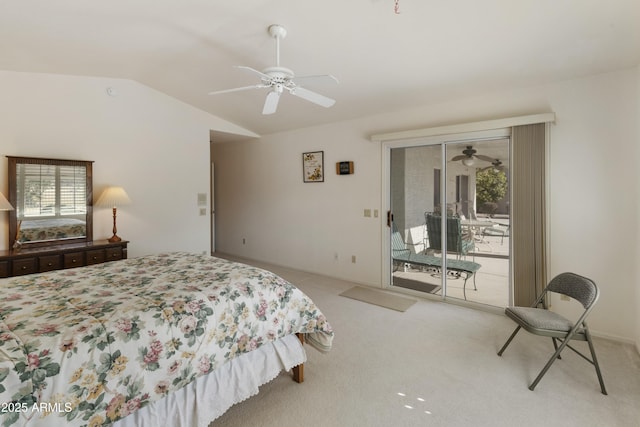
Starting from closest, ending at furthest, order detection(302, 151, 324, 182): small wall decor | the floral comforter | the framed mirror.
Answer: the floral comforter
the framed mirror
detection(302, 151, 324, 182): small wall decor

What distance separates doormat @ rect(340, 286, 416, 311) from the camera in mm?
3551

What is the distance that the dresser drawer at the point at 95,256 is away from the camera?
3.31 metres

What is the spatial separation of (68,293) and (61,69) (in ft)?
9.18

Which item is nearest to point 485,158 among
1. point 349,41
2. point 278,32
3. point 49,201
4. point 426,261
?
point 426,261

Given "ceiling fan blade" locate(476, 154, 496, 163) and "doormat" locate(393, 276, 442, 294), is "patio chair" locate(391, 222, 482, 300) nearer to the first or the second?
"doormat" locate(393, 276, 442, 294)

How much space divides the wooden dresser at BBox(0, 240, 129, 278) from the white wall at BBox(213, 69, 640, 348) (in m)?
2.53

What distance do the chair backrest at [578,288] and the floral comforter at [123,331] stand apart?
1823mm

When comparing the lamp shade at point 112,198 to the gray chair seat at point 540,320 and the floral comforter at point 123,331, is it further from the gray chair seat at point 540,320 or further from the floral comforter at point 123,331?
the gray chair seat at point 540,320

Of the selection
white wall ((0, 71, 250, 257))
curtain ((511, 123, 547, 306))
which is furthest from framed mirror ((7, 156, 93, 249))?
curtain ((511, 123, 547, 306))

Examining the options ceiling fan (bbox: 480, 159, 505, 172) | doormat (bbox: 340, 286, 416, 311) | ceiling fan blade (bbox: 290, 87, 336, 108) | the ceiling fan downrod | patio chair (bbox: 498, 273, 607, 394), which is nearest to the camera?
patio chair (bbox: 498, 273, 607, 394)

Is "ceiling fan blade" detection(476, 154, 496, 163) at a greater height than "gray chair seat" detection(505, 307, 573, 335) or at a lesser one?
greater

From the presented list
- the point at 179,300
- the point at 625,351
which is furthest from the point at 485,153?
the point at 179,300

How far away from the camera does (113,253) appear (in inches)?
138

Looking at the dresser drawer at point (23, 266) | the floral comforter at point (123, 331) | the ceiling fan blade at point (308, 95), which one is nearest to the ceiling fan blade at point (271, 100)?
the ceiling fan blade at point (308, 95)
